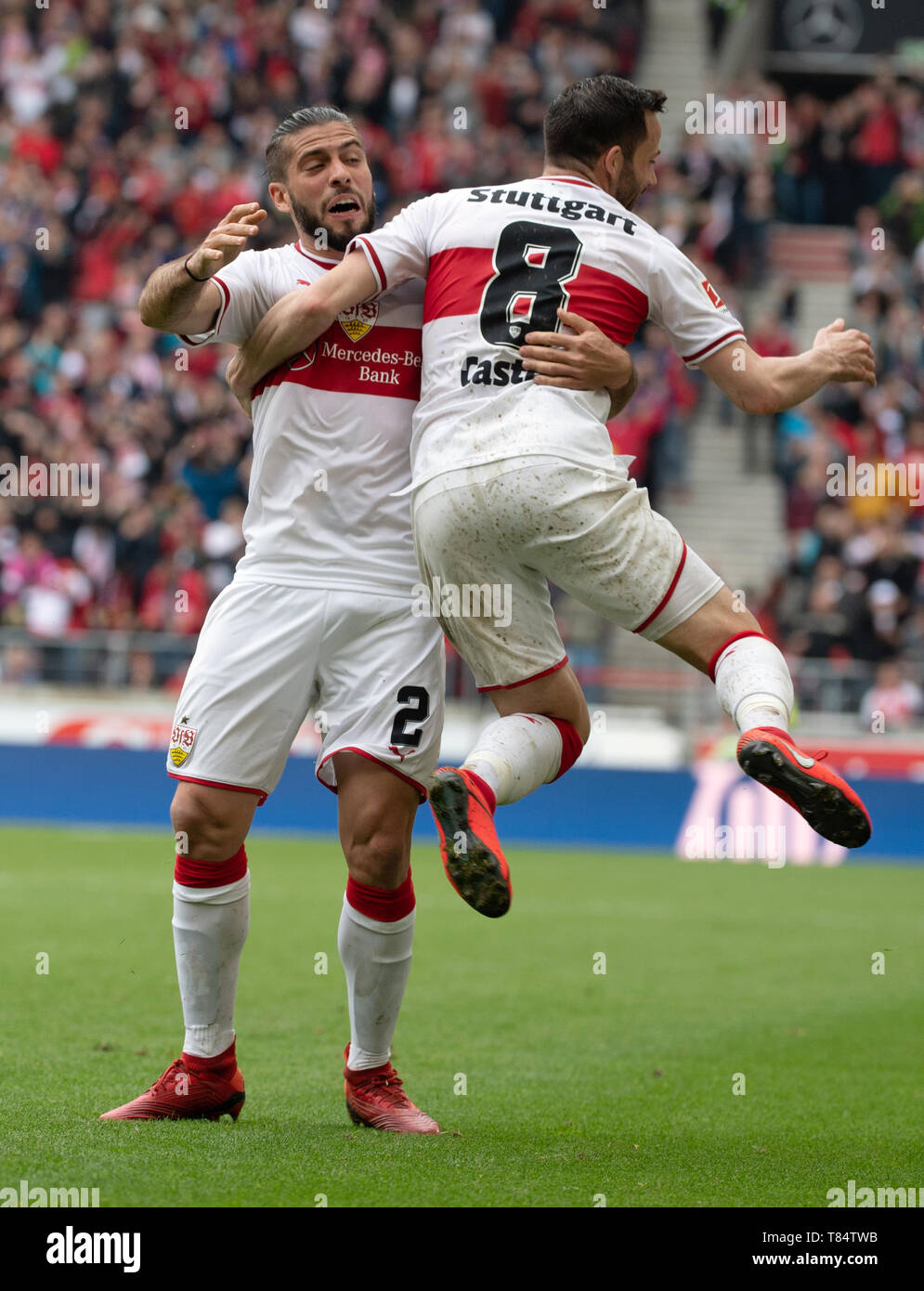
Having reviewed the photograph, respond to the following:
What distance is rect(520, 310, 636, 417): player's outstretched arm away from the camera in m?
4.42

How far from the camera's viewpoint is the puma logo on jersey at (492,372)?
4.49m

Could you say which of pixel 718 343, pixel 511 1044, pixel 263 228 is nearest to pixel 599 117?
pixel 718 343

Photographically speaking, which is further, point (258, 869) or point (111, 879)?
point (258, 869)

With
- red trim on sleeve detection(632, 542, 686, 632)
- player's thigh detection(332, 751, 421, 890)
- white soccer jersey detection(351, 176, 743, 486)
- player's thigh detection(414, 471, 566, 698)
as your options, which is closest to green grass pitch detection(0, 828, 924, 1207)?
player's thigh detection(332, 751, 421, 890)

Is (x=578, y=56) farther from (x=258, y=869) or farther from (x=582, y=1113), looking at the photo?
(x=582, y=1113)

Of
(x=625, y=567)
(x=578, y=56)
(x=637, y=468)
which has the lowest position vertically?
(x=625, y=567)

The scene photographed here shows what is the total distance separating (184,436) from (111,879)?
7.15m

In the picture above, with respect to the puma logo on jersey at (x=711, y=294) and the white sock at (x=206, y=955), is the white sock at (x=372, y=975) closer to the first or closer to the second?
the white sock at (x=206, y=955)

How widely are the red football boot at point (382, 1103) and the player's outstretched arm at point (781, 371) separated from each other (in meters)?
2.23

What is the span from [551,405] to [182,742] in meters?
1.46

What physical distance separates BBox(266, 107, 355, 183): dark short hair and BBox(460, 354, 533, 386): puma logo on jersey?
98 cm

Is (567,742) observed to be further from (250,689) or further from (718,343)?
(718,343)
